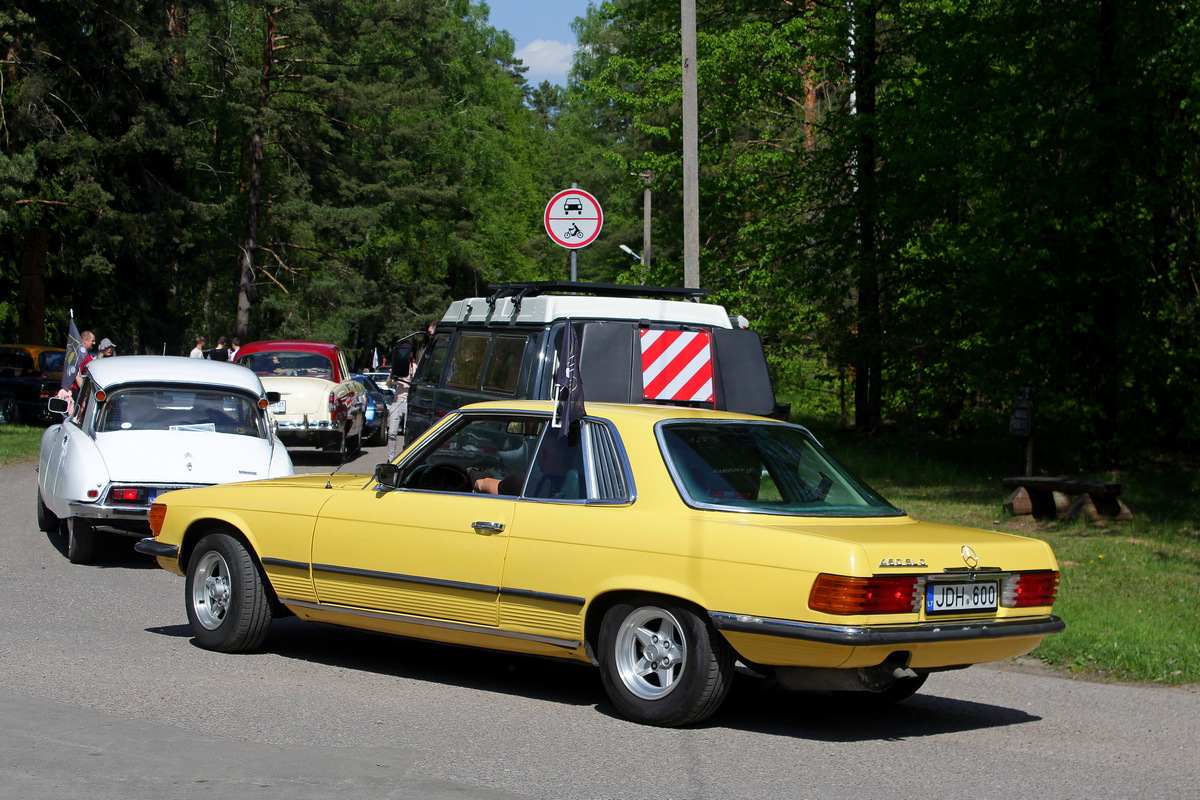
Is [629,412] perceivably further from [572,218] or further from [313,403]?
[313,403]

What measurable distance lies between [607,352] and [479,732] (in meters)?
5.73

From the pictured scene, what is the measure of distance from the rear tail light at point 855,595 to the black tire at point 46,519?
942 centimetres

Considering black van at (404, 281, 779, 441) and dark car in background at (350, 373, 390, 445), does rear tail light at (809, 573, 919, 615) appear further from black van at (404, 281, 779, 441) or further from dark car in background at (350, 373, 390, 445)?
dark car in background at (350, 373, 390, 445)

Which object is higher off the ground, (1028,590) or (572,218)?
(572,218)

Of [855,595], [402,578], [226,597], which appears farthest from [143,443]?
[855,595]

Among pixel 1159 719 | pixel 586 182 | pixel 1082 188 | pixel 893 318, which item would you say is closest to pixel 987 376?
pixel 1082 188

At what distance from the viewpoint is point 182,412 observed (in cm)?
1192

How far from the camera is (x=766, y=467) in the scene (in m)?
6.59

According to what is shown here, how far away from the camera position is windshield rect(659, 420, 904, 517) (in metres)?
6.21

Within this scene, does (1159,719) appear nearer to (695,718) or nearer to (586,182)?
(695,718)

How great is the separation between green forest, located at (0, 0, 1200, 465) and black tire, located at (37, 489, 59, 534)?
13.9 m

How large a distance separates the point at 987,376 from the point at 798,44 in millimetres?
11007

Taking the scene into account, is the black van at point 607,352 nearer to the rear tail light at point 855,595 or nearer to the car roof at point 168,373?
the car roof at point 168,373

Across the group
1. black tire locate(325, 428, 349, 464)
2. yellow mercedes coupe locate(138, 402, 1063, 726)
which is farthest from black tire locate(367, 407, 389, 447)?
yellow mercedes coupe locate(138, 402, 1063, 726)
